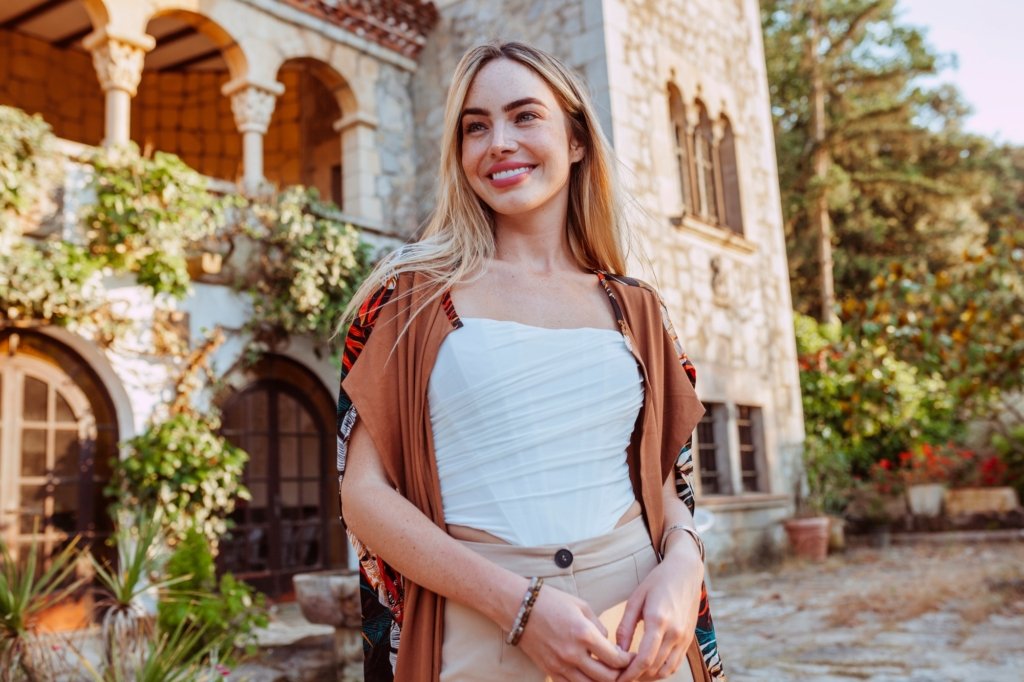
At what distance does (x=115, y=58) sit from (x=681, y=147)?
5156 mm

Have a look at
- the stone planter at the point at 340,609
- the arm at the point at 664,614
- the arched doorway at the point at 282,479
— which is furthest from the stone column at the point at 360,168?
the arm at the point at 664,614

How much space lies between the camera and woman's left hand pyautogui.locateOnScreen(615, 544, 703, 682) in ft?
3.33

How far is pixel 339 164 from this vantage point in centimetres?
945

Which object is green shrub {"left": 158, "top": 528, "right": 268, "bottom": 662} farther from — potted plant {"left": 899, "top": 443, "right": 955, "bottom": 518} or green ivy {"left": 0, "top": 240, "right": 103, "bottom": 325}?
potted plant {"left": 899, "top": 443, "right": 955, "bottom": 518}

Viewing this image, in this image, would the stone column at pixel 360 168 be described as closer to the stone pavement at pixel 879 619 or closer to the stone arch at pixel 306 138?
the stone arch at pixel 306 138

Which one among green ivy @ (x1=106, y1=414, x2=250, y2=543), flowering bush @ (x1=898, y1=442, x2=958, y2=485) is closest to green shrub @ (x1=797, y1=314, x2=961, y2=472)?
flowering bush @ (x1=898, y1=442, x2=958, y2=485)

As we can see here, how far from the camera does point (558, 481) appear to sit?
1.15 metres

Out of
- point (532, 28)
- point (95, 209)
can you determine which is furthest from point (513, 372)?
point (532, 28)

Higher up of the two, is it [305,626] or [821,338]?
[821,338]

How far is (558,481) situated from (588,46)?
7053mm

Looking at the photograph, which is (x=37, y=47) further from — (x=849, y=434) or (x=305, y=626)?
(x=849, y=434)

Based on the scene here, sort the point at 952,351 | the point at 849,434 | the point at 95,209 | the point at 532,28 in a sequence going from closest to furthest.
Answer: the point at 95,209 → the point at 952,351 → the point at 532,28 → the point at 849,434

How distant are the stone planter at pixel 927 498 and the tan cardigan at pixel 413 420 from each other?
33.7ft

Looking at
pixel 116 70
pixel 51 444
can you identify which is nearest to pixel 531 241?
pixel 51 444
